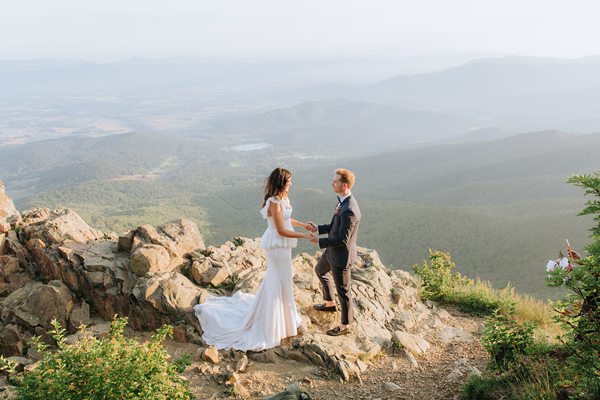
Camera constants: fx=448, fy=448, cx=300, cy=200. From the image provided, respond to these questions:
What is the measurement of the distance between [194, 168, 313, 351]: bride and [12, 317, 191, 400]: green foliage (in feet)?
9.69

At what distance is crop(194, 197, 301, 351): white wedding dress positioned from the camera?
7.48 m

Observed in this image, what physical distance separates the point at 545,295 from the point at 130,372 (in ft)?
111

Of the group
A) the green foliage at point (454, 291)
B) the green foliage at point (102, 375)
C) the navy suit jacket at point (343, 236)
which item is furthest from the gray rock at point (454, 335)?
the green foliage at point (102, 375)

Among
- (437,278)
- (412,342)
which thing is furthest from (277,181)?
(437,278)

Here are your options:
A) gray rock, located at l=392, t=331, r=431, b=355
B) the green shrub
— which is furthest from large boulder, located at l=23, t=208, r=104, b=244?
the green shrub

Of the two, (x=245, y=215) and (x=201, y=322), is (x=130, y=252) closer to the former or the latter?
(x=201, y=322)

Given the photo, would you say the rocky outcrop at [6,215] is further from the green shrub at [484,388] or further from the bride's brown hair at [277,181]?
the green shrub at [484,388]

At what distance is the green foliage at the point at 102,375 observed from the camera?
4316mm

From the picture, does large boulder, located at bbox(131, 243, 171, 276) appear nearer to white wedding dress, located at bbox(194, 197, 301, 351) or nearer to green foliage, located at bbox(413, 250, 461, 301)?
white wedding dress, located at bbox(194, 197, 301, 351)

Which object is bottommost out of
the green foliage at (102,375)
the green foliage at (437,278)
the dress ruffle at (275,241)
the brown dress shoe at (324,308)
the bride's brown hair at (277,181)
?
the green foliage at (437,278)

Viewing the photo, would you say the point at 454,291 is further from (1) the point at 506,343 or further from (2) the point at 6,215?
(2) the point at 6,215

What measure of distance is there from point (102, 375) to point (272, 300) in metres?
3.50

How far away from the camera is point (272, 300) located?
7539mm

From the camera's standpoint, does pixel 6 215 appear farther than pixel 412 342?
Yes
